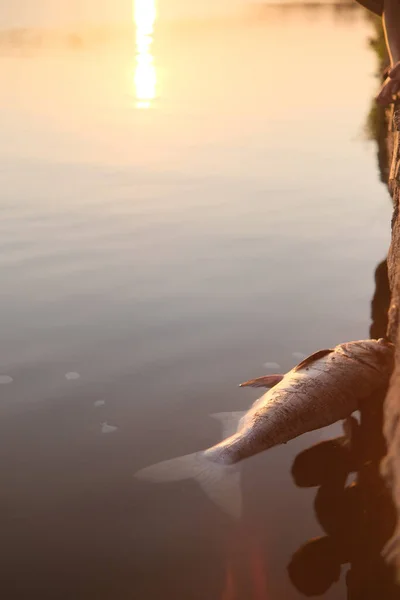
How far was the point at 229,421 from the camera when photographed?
20.5ft

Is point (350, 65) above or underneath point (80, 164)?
above

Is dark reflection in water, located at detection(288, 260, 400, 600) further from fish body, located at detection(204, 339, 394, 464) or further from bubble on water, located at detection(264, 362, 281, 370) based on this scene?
bubble on water, located at detection(264, 362, 281, 370)

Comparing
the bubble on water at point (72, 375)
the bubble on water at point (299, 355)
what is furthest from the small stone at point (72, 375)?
the bubble on water at point (299, 355)

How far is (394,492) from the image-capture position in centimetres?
426

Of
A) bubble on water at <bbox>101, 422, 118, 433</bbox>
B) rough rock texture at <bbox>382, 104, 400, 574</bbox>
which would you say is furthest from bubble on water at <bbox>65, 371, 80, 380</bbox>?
rough rock texture at <bbox>382, 104, 400, 574</bbox>

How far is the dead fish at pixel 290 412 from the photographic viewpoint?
543cm

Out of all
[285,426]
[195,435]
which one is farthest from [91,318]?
[285,426]

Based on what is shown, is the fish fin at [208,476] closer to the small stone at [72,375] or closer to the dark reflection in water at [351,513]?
the dark reflection in water at [351,513]

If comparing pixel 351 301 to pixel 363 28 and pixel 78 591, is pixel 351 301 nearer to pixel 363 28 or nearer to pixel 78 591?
pixel 78 591

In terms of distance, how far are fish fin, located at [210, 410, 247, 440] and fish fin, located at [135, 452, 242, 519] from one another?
58 centimetres

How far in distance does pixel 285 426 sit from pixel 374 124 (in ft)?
49.2

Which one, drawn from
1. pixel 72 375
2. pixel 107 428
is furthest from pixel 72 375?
pixel 107 428

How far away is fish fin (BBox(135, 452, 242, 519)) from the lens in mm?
5246

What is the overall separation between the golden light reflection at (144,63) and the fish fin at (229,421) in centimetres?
1868
